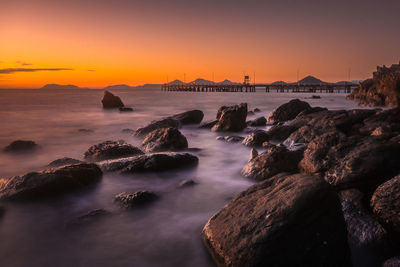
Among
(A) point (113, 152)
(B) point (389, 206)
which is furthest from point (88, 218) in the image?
(B) point (389, 206)

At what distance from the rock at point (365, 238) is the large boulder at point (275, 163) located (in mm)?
2136

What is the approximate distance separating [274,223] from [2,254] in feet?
13.0

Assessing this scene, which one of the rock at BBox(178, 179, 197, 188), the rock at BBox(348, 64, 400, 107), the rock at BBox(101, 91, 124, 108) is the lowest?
the rock at BBox(178, 179, 197, 188)

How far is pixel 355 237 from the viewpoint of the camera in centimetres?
407

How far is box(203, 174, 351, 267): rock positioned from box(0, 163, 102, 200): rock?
13.1 feet

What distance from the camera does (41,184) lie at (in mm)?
6031

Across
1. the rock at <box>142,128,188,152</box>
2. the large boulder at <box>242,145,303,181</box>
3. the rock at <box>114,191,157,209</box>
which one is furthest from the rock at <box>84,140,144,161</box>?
the large boulder at <box>242,145,303,181</box>

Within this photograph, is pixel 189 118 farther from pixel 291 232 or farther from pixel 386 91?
pixel 386 91

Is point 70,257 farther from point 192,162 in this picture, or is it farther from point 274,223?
point 192,162

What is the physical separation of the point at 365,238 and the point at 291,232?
1521 millimetres

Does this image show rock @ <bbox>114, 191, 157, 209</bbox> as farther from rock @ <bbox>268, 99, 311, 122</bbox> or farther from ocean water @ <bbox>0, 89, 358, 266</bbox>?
rock @ <bbox>268, 99, 311, 122</bbox>

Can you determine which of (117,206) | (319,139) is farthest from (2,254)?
(319,139)

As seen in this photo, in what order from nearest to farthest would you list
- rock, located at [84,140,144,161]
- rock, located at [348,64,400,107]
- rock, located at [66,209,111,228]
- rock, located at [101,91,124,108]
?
rock, located at [66,209,111,228], rock, located at [84,140,144,161], rock, located at [348,64,400,107], rock, located at [101,91,124,108]

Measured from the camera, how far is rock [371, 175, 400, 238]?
3722 millimetres
